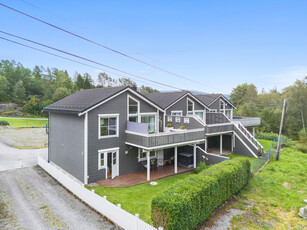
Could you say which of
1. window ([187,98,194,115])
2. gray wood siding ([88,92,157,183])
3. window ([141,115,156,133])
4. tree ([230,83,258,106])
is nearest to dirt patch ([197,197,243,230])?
gray wood siding ([88,92,157,183])

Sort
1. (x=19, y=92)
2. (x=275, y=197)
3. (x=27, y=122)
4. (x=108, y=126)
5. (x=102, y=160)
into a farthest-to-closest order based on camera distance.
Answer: (x=19, y=92) < (x=27, y=122) < (x=108, y=126) < (x=102, y=160) < (x=275, y=197)

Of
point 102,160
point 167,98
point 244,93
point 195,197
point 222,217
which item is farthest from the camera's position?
point 244,93

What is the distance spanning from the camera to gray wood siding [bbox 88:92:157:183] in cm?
1241

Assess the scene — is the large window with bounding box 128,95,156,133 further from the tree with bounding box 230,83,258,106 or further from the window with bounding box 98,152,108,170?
the tree with bounding box 230,83,258,106

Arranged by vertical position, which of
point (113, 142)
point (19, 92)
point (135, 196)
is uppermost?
point (19, 92)

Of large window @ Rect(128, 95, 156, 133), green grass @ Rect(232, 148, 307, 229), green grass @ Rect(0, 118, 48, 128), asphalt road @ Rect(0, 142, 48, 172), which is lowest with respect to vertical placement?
green grass @ Rect(232, 148, 307, 229)

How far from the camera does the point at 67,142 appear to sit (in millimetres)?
14266

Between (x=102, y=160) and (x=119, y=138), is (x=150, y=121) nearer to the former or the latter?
(x=119, y=138)

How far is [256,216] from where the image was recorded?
8.74 meters

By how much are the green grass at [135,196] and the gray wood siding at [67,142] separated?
258 cm

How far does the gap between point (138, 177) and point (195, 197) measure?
6855 millimetres

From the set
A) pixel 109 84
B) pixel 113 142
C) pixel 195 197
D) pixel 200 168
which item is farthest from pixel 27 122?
pixel 195 197

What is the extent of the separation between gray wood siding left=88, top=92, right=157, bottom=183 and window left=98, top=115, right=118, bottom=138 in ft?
0.89

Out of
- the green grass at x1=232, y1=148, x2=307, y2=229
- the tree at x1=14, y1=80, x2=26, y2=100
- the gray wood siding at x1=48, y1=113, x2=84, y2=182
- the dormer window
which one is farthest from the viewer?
the tree at x1=14, y1=80, x2=26, y2=100
